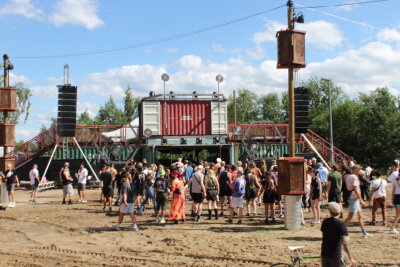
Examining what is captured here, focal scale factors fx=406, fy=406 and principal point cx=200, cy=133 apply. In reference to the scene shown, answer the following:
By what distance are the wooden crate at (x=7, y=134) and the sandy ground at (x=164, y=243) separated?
6.58 metres

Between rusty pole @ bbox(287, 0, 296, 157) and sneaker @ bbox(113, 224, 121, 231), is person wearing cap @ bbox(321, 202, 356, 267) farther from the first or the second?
sneaker @ bbox(113, 224, 121, 231)

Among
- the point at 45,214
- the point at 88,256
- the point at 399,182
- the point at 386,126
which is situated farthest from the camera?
the point at 386,126

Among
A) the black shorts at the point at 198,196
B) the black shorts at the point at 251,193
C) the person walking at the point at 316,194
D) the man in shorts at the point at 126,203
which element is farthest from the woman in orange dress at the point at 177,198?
the person walking at the point at 316,194

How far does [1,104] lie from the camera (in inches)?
730

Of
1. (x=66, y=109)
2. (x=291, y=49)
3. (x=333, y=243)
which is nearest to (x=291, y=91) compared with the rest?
(x=291, y=49)

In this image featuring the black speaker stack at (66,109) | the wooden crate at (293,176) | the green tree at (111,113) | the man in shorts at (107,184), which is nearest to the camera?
the wooden crate at (293,176)

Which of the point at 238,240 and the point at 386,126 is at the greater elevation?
the point at 386,126

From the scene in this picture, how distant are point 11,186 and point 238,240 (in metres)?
10.6

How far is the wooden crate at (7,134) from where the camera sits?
1875cm

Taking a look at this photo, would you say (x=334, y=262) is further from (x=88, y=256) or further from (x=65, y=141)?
(x=65, y=141)

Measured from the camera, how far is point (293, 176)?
10742mm

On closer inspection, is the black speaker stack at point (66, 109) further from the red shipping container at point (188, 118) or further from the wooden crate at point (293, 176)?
the wooden crate at point (293, 176)

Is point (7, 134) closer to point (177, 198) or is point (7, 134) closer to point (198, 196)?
point (177, 198)

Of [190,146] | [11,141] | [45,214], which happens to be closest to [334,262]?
[45,214]
